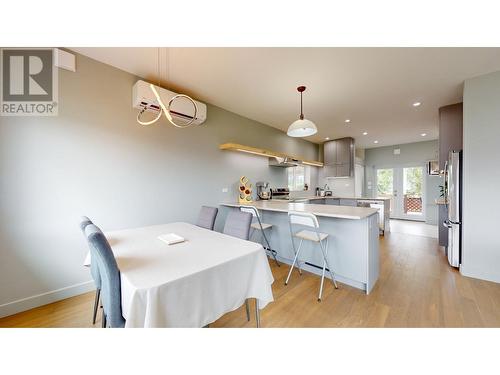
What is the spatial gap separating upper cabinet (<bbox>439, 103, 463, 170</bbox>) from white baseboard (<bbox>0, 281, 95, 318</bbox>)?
545cm

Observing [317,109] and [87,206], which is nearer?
[87,206]

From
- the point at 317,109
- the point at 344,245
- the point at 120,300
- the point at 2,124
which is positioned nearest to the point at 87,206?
the point at 2,124

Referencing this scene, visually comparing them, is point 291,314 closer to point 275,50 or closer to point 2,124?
point 275,50

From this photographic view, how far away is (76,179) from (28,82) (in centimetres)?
99

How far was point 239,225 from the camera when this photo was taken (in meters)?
1.90

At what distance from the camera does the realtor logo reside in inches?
70.1

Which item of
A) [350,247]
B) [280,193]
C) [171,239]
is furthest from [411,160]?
[171,239]

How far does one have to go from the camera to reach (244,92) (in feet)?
9.67

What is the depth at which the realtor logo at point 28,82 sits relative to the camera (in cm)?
178

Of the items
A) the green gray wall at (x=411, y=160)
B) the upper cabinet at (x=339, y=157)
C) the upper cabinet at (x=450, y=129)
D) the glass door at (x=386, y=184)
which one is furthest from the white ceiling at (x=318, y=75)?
the glass door at (x=386, y=184)

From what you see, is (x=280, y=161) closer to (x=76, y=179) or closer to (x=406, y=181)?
(x=76, y=179)

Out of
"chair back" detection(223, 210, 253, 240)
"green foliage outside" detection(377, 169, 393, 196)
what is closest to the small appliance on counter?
"chair back" detection(223, 210, 253, 240)

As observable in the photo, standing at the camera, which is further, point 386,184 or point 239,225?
point 386,184
